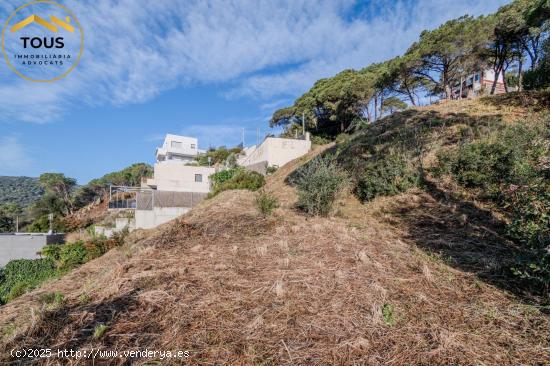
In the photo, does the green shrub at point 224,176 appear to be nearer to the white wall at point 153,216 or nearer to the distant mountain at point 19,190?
the white wall at point 153,216

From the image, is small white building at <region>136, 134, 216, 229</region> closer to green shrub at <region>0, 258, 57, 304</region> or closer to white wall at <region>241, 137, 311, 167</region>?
green shrub at <region>0, 258, 57, 304</region>

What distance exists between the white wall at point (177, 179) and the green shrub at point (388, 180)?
20.5 m

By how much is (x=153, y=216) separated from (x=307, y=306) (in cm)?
1798

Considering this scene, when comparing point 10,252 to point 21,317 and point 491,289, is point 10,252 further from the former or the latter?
point 491,289

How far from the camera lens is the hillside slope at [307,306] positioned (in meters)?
1.86

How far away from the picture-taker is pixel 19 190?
2667 inches

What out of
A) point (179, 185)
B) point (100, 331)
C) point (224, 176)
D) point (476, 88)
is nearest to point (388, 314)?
point (100, 331)

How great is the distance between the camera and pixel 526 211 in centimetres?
270

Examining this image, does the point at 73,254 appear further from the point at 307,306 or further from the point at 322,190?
the point at 307,306

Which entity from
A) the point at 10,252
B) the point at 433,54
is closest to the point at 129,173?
the point at 10,252

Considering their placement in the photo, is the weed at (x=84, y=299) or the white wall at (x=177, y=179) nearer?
the weed at (x=84, y=299)

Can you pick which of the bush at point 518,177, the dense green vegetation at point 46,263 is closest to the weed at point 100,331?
the bush at point 518,177

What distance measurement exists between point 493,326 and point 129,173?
1988 inches

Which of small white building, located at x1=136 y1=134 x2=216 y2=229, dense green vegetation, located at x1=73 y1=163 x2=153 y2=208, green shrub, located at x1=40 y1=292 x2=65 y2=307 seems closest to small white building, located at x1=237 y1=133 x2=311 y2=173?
small white building, located at x1=136 y1=134 x2=216 y2=229
